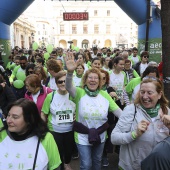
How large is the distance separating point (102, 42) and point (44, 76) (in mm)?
71996

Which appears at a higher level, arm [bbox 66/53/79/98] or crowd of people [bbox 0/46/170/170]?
arm [bbox 66/53/79/98]

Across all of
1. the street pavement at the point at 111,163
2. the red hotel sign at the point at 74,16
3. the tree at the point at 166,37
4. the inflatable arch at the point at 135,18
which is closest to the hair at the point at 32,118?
the tree at the point at 166,37

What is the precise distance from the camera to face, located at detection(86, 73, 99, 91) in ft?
9.66

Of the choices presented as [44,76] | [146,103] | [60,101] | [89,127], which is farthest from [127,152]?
[44,76]

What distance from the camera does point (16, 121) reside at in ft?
6.16

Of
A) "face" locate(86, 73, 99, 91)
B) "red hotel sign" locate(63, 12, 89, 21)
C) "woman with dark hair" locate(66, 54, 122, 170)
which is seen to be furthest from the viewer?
"red hotel sign" locate(63, 12, 89, 21)

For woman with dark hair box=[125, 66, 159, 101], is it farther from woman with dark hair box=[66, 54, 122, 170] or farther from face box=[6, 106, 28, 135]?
face box=[6, 106, 28, 135]

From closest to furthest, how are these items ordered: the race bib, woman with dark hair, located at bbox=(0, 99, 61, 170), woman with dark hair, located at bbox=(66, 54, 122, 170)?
woman with dark hair, located at bbox=(0, 99, 61, 170) → woman with dark hair, located at bbox=(66, 54, 122, 170) → the race bib

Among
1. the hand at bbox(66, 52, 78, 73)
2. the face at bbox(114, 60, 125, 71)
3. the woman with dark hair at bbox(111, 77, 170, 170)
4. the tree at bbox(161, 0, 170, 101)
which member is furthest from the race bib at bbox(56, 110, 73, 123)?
the face at bbox(114, 60, 125, 71)

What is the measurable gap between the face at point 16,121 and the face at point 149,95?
1091 mm

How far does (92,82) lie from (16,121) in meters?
1.29

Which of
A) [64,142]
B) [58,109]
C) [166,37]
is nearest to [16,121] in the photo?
[58,109]

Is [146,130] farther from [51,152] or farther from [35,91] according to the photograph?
[35,91]

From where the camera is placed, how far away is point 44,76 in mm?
5012
